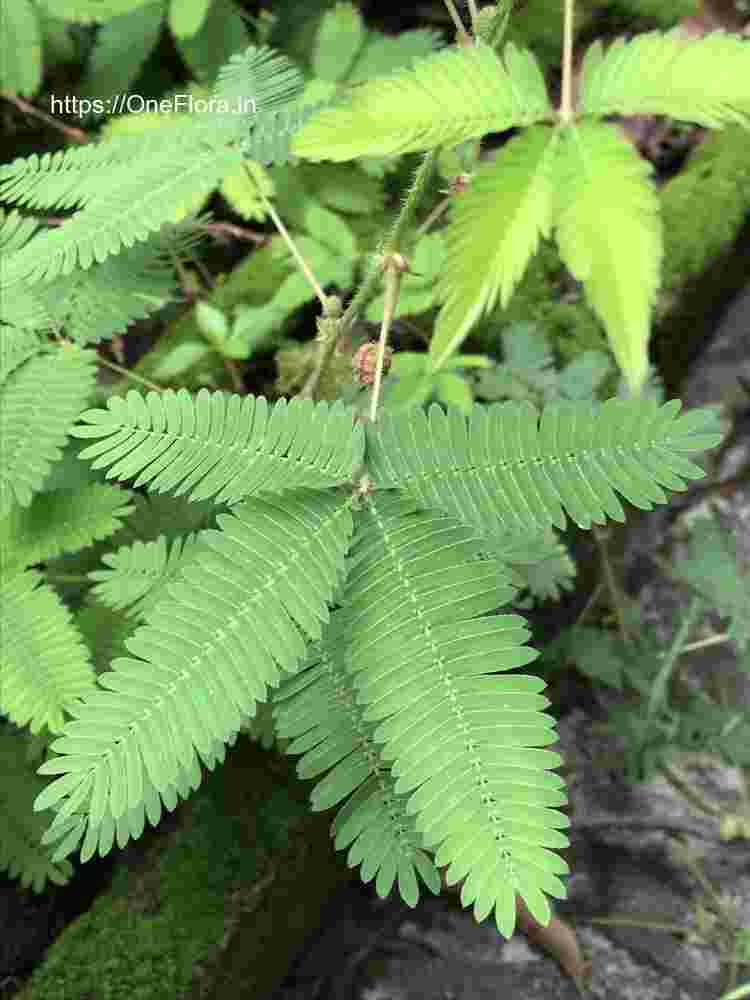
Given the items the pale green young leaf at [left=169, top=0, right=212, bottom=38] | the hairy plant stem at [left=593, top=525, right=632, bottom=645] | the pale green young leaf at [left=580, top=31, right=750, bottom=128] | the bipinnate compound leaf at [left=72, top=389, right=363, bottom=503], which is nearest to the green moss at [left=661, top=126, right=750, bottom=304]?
the hairy plant stem at [left=593, top=525, right=632, bottom=645]

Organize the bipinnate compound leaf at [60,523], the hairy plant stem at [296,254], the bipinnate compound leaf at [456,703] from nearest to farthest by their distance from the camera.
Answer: the bipinnate compound leaf at [456,703] → the hairy plant stem at [296,254] → the bipinnate compound leaf at [60,523]

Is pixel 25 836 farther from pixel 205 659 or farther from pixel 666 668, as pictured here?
pixel 666 668

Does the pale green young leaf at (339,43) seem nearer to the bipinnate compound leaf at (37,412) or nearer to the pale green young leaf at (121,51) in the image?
the pale green young leaf at (121,51)

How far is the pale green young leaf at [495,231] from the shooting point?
2.40ft

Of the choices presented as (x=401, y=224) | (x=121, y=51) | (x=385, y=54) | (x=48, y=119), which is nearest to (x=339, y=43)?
(x=385, y=54)

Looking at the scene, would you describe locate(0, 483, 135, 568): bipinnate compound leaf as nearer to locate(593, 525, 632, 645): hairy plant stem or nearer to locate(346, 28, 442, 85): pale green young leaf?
locate(593, 525, 632, 645): hairy plant stem

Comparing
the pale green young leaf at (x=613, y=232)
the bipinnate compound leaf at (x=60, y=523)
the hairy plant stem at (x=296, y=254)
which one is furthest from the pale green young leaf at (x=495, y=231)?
the bipinnate compound leaf at (x=60, y=523)

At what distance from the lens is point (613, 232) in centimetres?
67

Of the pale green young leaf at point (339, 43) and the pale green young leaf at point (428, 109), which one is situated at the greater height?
the pale green young leaf at point (339, 43)

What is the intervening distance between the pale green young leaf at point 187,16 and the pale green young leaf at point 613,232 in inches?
85.5

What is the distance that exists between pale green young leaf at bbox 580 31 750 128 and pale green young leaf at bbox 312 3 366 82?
202 cm

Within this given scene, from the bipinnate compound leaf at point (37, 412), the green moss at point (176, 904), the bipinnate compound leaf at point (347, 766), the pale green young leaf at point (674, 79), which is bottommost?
the green moss at point (176, 904)

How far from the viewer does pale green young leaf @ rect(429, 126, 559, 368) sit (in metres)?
0.73

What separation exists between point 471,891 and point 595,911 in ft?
4.91
